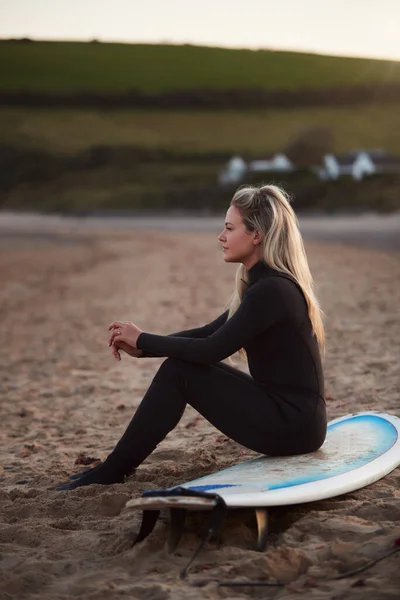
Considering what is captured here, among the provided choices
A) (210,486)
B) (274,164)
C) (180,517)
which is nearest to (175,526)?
(180,517)

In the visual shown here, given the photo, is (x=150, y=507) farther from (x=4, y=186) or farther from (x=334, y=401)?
(x=4, y=186)

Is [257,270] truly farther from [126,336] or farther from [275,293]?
[126,336]

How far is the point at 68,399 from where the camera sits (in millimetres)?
6355

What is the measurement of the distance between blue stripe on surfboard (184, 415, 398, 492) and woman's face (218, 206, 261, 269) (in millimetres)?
890

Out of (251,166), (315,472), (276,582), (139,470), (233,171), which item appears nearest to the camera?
(276,582)

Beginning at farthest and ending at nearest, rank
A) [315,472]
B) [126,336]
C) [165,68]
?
[165,68], [126,336], [315,472]

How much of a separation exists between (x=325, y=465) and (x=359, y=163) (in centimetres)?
6111

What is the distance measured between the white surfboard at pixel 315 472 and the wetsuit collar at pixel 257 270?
78cm

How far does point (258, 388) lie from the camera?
147 inches

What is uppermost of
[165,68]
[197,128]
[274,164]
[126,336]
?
[165,68]

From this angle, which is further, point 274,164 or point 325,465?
point 274,164

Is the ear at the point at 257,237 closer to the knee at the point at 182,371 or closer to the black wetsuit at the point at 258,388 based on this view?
the black wetsuit at the point at 258,388

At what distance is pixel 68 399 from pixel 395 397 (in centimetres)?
234

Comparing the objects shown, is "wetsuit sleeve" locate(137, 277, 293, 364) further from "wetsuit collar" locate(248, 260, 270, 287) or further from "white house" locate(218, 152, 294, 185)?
"white house" locate(218, 152, 294, 185)
